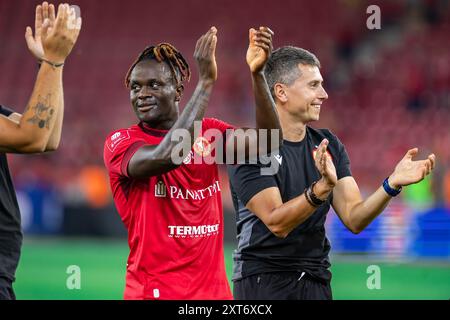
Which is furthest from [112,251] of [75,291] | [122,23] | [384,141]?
[122,23]

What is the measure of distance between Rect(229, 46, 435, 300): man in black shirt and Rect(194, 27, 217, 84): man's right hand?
852 mm

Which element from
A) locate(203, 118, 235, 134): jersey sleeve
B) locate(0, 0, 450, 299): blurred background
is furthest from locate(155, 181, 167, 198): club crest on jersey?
locate(0, 0, 450, 299): blurred background

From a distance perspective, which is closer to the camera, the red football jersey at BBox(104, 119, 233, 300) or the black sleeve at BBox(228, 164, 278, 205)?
the red football jersey at BBox(104, 119, 233, 300)

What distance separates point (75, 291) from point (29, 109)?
7504 mm

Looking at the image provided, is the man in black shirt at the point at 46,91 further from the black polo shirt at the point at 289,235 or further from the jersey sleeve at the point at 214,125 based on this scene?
the black polo shirt at the point at 289,235

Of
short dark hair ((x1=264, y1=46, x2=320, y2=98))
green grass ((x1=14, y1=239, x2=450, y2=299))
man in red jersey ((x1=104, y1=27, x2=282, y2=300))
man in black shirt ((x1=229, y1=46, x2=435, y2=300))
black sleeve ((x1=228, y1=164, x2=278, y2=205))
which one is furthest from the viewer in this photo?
green grass ((x1=14, y1=239, x2=450, y2=299))

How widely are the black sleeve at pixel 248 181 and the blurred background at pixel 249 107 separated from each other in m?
7.18

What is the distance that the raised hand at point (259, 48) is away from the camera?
4.93m

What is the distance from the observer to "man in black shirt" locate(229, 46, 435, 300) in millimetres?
5203

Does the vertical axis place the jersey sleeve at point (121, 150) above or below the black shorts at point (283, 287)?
above

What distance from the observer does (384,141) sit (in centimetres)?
2162

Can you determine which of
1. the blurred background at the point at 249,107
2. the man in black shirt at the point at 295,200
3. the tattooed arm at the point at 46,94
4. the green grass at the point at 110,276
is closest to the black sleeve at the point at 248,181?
the man in black shirt at the point at 295,200

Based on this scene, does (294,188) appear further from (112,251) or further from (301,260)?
(112,251)

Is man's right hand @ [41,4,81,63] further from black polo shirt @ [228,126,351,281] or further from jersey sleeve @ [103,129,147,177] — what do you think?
black polo shirt @ [228,126,351,281]
